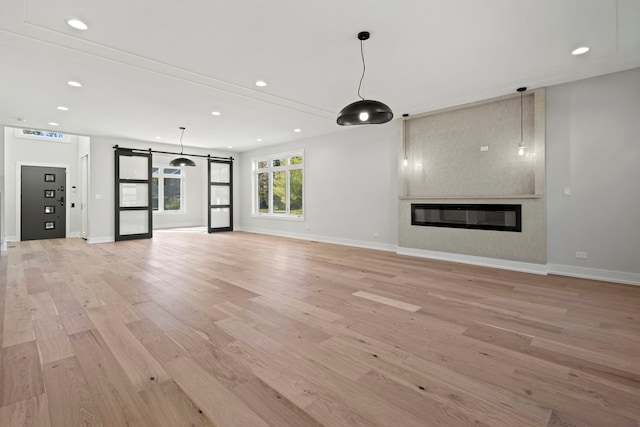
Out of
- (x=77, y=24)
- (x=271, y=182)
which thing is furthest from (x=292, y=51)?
(x=271, y=182)

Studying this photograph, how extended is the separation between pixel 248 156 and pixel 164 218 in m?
4.83

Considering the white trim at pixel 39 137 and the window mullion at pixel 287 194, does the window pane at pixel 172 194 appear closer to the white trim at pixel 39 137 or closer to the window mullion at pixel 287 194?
the white trim at pixel 39 137

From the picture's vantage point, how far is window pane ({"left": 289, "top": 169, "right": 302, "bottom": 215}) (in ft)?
29.9

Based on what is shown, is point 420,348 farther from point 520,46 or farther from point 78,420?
point 520,46

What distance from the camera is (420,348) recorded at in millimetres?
2293

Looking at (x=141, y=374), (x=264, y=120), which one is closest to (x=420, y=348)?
(x=141, y=374)

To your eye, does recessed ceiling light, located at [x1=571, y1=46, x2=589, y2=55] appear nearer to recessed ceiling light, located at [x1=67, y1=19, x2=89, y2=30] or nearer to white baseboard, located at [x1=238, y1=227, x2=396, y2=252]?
white baseboard, located at [x1=238, y1=227, x2=396, y2=252]

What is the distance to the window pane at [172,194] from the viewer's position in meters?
12.8

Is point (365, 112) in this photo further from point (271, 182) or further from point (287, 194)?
point (271, 182)

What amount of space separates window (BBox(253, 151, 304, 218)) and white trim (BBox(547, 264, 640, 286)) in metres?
6.09

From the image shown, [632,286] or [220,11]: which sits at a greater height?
[220,11]

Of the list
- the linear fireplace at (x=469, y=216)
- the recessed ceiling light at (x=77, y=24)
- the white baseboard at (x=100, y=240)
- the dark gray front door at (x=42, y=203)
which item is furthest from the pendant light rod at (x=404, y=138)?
the dark gray front door at (x=42, y=203)

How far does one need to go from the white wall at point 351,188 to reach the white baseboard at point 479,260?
62 cm

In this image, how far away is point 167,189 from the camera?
12828 millimetres
